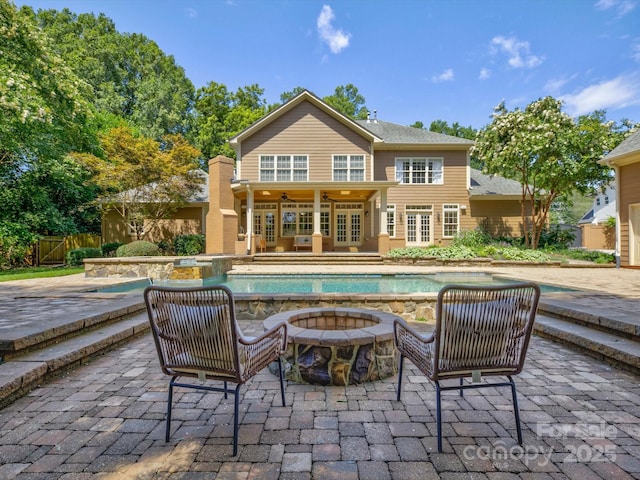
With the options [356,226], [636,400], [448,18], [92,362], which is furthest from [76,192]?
[636,400]

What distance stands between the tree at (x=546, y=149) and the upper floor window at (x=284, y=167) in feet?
30.0

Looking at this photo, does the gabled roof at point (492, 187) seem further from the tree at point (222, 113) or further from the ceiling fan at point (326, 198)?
the tree at point (222, 113)

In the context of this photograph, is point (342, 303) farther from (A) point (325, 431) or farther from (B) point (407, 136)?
(B) point (407, 136)

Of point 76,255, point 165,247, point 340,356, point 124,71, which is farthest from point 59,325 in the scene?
point 124,71

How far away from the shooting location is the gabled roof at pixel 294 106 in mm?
15984

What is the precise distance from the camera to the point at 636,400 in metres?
2.65

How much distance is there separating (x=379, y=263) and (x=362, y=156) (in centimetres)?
625

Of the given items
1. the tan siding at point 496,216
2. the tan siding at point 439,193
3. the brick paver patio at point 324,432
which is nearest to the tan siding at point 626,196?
the tan siding at point 496,216

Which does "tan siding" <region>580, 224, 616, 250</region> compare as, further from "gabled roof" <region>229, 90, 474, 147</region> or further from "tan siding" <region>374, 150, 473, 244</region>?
"gabled roof" <region>229, 90, 474, 147</region>

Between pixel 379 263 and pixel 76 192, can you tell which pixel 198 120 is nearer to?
pixel 76 192

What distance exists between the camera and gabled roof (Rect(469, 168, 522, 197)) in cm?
1693

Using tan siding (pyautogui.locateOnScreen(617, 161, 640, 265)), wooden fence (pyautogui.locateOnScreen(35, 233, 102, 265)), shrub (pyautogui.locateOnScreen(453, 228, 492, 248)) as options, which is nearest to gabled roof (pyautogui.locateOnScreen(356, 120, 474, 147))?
shrub (pyautogui.locateOnScreen(453, 228, 492, 248))

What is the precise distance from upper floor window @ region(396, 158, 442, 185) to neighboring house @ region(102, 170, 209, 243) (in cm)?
1059

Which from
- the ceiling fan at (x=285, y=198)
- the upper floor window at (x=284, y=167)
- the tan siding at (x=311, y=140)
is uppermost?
the tan siding at (x=311, y=140)
